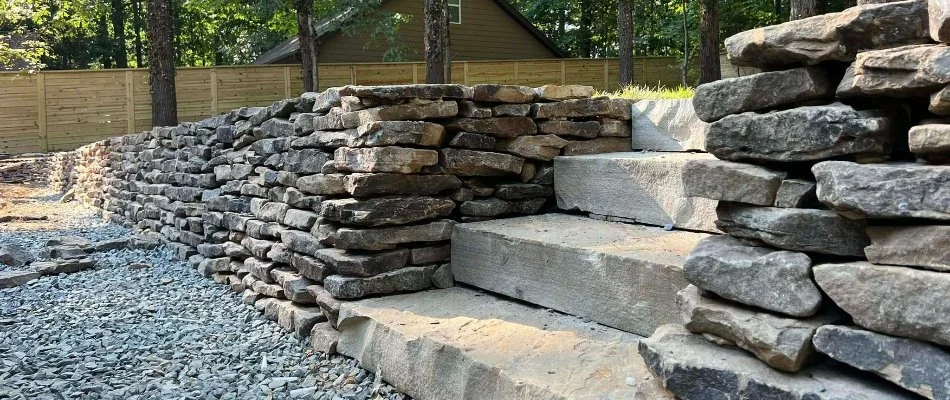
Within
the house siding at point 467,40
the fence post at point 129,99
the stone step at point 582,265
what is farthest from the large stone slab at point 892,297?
the house siding at point 467,40

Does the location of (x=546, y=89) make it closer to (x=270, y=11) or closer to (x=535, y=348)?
(x=535, y=348)

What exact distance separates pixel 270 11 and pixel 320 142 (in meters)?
13.8

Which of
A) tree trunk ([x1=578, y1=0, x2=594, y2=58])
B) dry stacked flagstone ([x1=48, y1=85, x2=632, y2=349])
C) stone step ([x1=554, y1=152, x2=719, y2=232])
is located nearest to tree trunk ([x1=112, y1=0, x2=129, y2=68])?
tree trunk ([x1=578, y1=0, x2=594, y2=58])

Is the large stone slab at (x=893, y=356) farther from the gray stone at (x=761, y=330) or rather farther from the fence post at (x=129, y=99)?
the fence post at (x=129, y=99)

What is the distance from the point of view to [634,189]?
12.8 feet

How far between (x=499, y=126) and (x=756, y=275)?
2365mm

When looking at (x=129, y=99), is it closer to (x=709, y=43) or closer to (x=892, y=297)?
(x=709, y=43)

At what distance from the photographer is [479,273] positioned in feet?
12.8

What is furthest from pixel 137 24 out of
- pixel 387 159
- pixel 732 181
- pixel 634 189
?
pixel 732 181

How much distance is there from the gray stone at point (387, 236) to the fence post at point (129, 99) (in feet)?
55.2

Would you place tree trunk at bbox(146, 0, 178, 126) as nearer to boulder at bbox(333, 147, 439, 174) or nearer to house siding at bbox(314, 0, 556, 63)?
house siding at bbox(314, 0, 556, 63)

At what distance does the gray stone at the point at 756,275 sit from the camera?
2.01 meters

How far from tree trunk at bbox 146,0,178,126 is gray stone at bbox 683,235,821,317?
11721 millimetres

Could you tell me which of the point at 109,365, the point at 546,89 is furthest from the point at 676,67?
the point at 109,365
